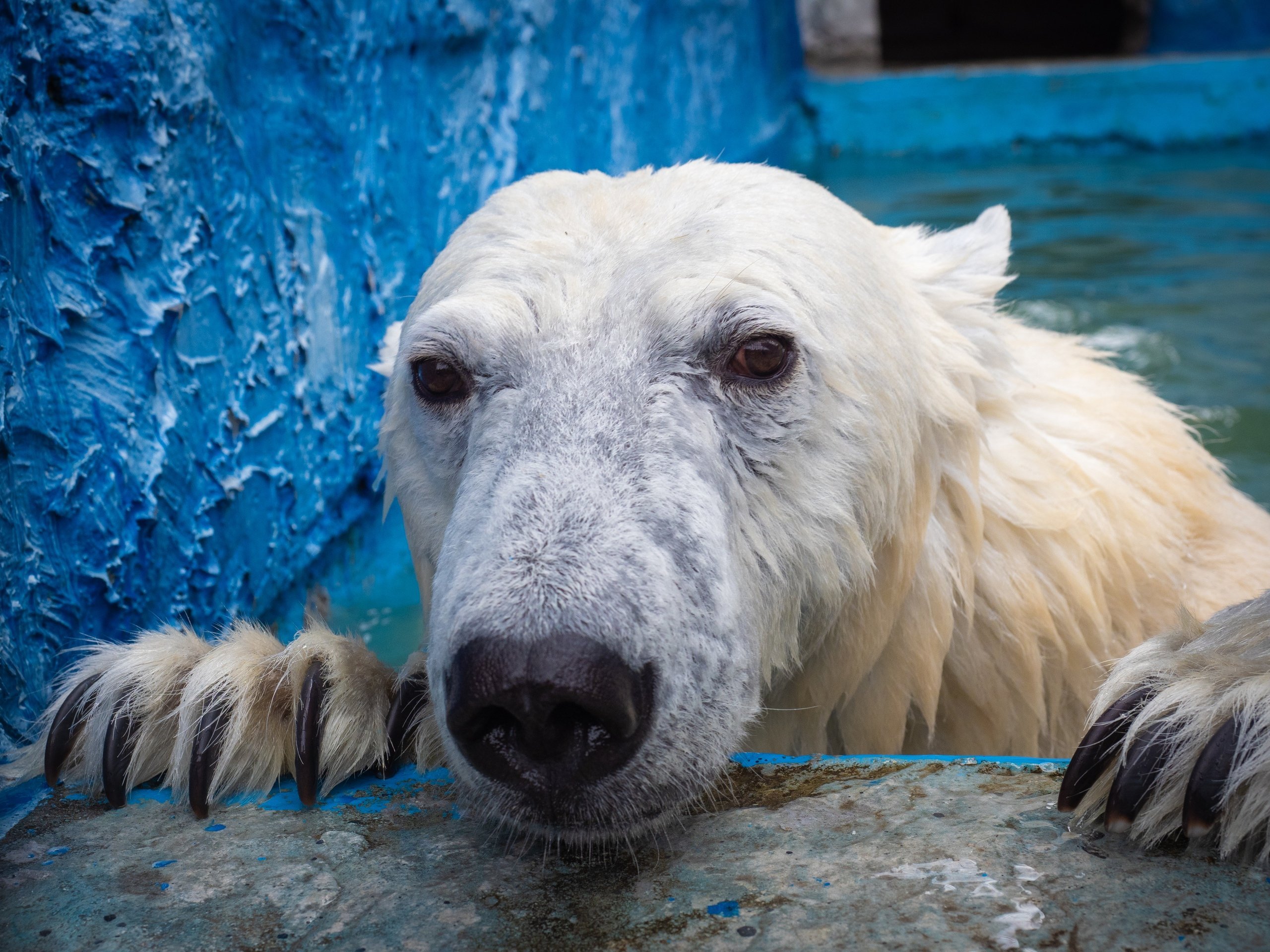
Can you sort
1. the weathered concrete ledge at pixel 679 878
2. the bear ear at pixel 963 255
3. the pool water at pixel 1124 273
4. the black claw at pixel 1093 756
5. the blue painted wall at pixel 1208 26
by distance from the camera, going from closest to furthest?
the weathered concrete ledge at pixel 679 878 < the black claw at pixel 1093 756 < the bear ear at pixel 963 255 < the pool water at pixel 1124 273 < the blue painted wall at pixel 1208 26

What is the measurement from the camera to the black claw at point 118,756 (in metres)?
1.79

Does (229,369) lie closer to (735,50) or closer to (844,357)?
(844,357)

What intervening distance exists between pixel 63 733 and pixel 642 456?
1118 millimetres

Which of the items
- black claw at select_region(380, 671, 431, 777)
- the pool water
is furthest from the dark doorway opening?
black claw at select_region(380, 671, 431, 777)

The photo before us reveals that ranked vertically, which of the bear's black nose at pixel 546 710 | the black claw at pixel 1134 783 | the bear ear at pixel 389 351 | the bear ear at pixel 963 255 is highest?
the bear ear at pixel 963 255

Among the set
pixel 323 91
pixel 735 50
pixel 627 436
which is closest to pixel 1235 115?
pixel 735 50

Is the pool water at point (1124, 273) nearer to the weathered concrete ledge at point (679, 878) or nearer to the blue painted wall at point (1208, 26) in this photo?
the weathered concrete ledge at point (679, 878)

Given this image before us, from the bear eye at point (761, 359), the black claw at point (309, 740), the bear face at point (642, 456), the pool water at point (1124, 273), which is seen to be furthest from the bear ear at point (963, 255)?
the black claw at point (309, 740)

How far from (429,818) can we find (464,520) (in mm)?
460

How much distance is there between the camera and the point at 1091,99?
10.7m

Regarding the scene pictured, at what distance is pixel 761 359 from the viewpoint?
6.51 ft

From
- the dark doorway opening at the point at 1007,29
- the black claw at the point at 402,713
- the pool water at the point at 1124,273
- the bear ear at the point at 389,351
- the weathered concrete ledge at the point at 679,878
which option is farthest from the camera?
the dark doorway opening at the point at 1007,29

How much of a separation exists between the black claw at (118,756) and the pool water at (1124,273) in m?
1.32

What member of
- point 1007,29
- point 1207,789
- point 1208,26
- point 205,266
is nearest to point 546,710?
point 1207,789
